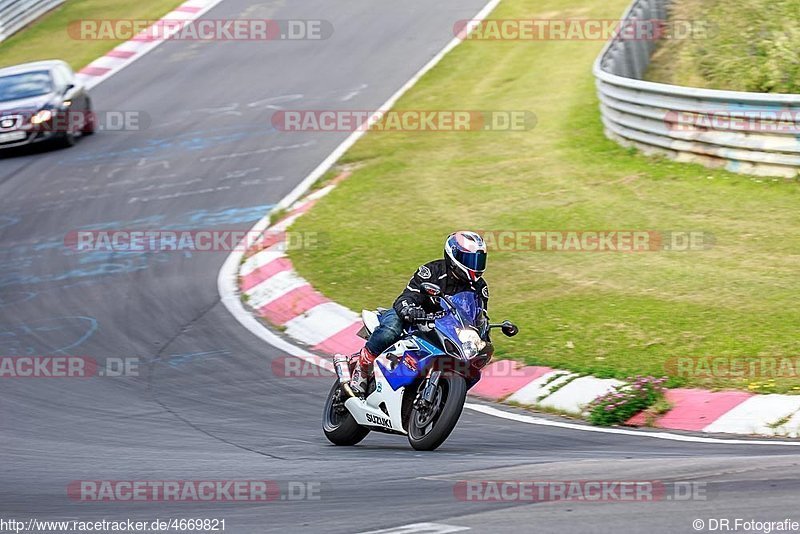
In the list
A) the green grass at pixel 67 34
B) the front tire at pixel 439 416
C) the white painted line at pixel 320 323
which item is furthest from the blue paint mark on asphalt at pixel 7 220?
the front tire at pixel 439 416

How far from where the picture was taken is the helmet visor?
8.59 metres

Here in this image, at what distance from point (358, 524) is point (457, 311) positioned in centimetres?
235

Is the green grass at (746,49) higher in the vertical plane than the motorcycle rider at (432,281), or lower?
lower

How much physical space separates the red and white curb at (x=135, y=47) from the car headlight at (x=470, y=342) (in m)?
20.9

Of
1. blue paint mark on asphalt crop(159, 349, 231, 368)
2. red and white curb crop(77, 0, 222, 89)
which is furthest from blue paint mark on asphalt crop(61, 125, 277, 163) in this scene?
blue paint mark on asphalt crop(159, 349, 231, 368)

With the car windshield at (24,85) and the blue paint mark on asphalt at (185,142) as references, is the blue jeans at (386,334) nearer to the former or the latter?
the blue paint mark on asphalt at (185,142)

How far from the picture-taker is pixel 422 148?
827 inches

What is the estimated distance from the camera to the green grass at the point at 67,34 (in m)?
30.2

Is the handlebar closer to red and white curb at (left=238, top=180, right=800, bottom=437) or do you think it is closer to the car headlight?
the car headlight

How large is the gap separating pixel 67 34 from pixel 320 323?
21.4 metres

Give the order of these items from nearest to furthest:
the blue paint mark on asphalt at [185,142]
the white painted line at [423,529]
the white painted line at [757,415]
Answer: the white painted line at [423,529] < the white painted line at [757,415] < the blue paint mark on asphalt at [185,142]

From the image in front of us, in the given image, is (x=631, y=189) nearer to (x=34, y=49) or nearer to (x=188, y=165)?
(x=188, y=165)

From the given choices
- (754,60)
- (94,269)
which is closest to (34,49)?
(94,269)

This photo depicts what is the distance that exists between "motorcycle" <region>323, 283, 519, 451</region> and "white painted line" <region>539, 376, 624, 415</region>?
157cm
